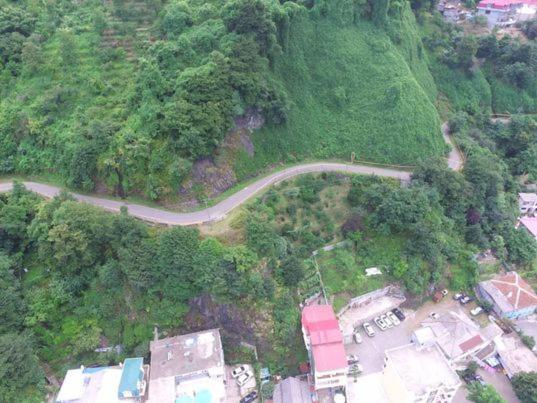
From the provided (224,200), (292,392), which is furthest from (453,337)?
(224,200)

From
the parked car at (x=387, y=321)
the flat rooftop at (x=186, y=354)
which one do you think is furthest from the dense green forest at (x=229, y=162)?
the parked car at (x=387, y=321)

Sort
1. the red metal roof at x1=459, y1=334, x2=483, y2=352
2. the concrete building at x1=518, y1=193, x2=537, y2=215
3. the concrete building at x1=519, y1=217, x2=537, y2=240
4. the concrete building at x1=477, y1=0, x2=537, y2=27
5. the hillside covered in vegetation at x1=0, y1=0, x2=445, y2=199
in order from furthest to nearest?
the concrete building at x1=477, y1=0, x2=537, y2=27 < the concrete building at x1=518, y1=193, x2=537, y2=215 < the concrete building at x1=519, y1=217, x2=537, y2=240 < the hillside covered in vegetation at x1=0, y1=0, x2=445, y2=199 < the red metal roof at x1=459, y1=334, x2=483, y2=352

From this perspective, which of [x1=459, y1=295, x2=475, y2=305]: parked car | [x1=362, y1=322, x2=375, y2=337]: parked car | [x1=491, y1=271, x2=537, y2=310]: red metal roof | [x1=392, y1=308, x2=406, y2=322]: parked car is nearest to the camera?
[x1=362, y1=322, x2=375, y2=337]: parked car

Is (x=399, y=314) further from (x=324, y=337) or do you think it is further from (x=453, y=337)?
(x=324, y=337)

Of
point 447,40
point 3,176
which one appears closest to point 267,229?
point 3,176

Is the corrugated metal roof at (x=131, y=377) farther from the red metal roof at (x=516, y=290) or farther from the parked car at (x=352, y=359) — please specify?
the red metal roof at (x=516, y=290)

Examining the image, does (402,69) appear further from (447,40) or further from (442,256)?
(442,256)

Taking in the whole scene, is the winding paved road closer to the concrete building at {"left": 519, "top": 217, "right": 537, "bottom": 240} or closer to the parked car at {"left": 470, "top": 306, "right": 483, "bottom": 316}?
the concrete building at {"left": 519, "top": 217, "right": 537, "bottom": 240}

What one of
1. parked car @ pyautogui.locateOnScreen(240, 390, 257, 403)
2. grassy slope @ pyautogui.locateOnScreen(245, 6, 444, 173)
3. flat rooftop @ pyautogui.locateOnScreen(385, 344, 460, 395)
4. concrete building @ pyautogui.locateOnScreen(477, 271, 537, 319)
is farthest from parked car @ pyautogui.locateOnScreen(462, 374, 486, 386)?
grassy slope @ pyautogui.locateOnScreen(245, 6, 444, 173)
